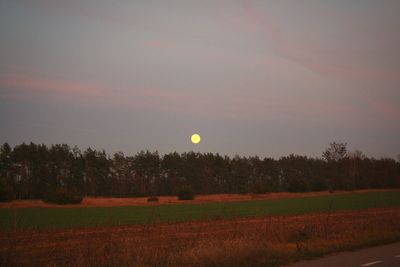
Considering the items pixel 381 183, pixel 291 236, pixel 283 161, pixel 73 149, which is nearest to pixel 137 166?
pixel 73 149

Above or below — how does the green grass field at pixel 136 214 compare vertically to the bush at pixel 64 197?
below

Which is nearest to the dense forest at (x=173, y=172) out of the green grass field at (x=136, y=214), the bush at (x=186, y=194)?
the bush at (x=186, y=194)

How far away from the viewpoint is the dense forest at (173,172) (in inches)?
4929

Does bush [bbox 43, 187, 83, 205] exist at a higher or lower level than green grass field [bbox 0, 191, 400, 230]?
higher

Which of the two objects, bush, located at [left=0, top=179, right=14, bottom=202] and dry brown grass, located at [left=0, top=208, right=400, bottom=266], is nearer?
dry brown grass, located at [left=0, top=208, right=400, bottom=266]

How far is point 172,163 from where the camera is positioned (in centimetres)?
15575

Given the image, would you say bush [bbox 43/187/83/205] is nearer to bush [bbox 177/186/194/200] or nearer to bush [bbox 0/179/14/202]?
bush [bbox 0/179/14/202]

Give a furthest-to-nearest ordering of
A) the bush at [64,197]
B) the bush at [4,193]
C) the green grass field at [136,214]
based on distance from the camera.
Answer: the bush at [64,197] < the bush at [4,193] < the green grass field at [136,214]

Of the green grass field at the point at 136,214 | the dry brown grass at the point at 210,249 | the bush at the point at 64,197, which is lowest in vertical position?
the green grass field at the point at 136,214

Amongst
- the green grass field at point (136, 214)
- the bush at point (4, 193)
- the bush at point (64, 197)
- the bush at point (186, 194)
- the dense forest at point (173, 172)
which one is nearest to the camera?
the green grass field at point (136, 214)

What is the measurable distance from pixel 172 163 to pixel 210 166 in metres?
13.9

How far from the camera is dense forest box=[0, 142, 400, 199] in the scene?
12519 centimetres

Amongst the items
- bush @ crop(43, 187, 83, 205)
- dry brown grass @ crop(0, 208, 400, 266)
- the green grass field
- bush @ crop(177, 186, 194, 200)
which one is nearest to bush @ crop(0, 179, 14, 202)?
bush @ crop(43, 187, 83, 205)

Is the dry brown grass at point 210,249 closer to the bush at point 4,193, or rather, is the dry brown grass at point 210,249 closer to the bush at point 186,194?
the bush at point 4,193
